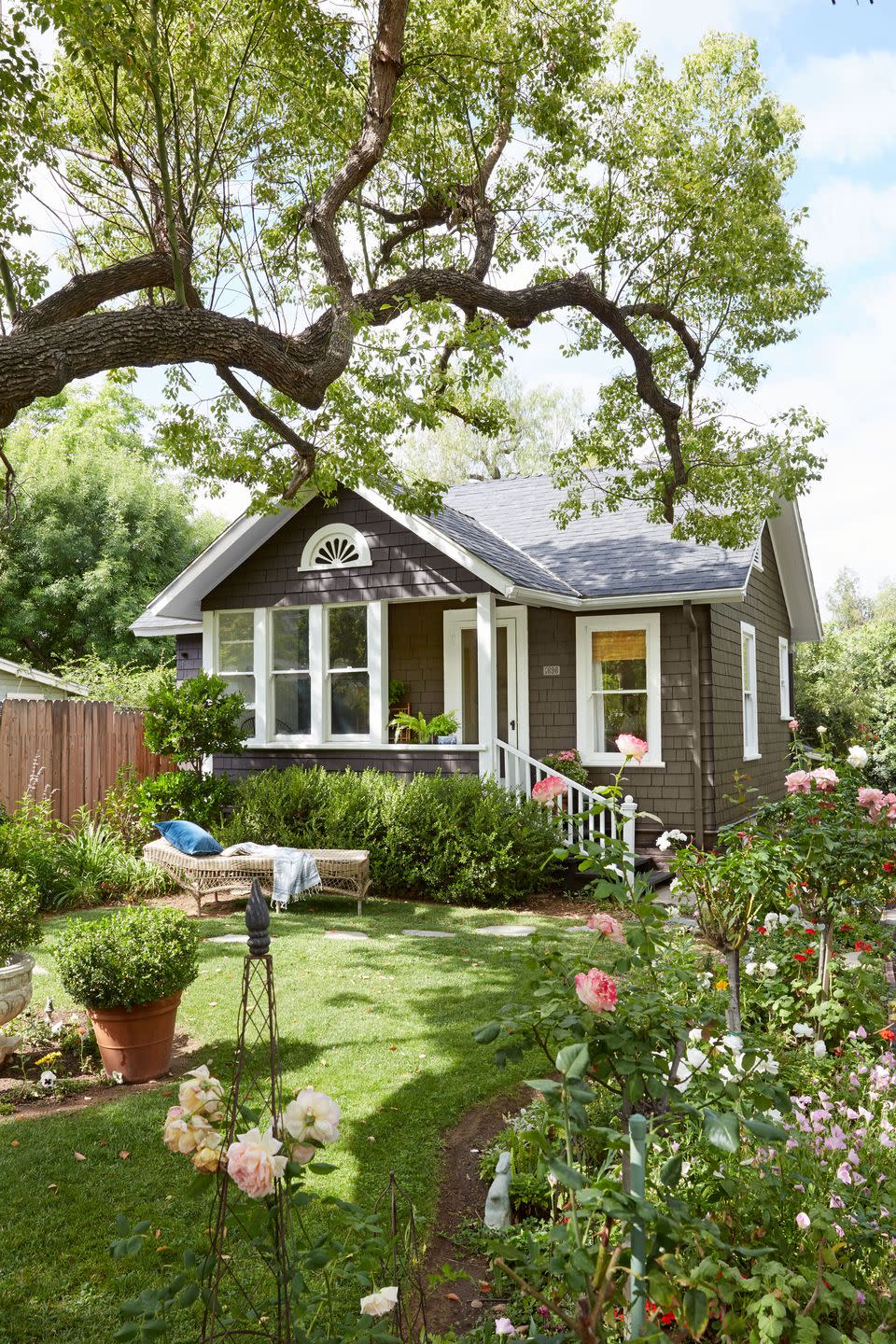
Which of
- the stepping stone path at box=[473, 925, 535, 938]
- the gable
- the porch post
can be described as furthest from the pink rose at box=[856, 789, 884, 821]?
the gable

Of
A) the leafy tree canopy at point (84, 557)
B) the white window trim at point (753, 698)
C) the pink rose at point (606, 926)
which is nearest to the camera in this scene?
the pink rose at point (606, 926)

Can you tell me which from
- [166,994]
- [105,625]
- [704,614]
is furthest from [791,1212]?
[105,625]

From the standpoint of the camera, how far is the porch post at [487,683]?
10.5 meters

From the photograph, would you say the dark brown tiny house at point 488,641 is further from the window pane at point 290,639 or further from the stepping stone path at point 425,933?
the stepping stone path at point 425,933

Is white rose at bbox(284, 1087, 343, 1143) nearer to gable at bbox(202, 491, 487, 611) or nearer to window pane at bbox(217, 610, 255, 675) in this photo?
gable at bbox(202, 491, 487, 611)

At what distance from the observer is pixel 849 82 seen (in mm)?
3982

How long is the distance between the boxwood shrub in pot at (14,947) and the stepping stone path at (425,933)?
3491 mm

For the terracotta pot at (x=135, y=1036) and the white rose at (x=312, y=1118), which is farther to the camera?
the terracotta pot at (x=135, y=1036)

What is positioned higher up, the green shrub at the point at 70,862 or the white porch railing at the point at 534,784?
the white porch railing at the point at 534,784

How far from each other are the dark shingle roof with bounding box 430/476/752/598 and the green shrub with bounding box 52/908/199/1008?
20.1 ft

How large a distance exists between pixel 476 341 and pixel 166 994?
20.1 feet

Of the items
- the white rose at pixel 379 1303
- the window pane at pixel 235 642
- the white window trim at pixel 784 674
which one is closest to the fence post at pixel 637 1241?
the white rose at pixel 379 1303

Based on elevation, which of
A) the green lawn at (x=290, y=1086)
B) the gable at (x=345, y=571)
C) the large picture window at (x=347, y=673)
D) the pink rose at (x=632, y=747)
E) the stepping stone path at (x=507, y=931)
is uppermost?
the gable at (x=345, y=571)

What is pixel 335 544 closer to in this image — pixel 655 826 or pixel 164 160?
pixel 655 826
